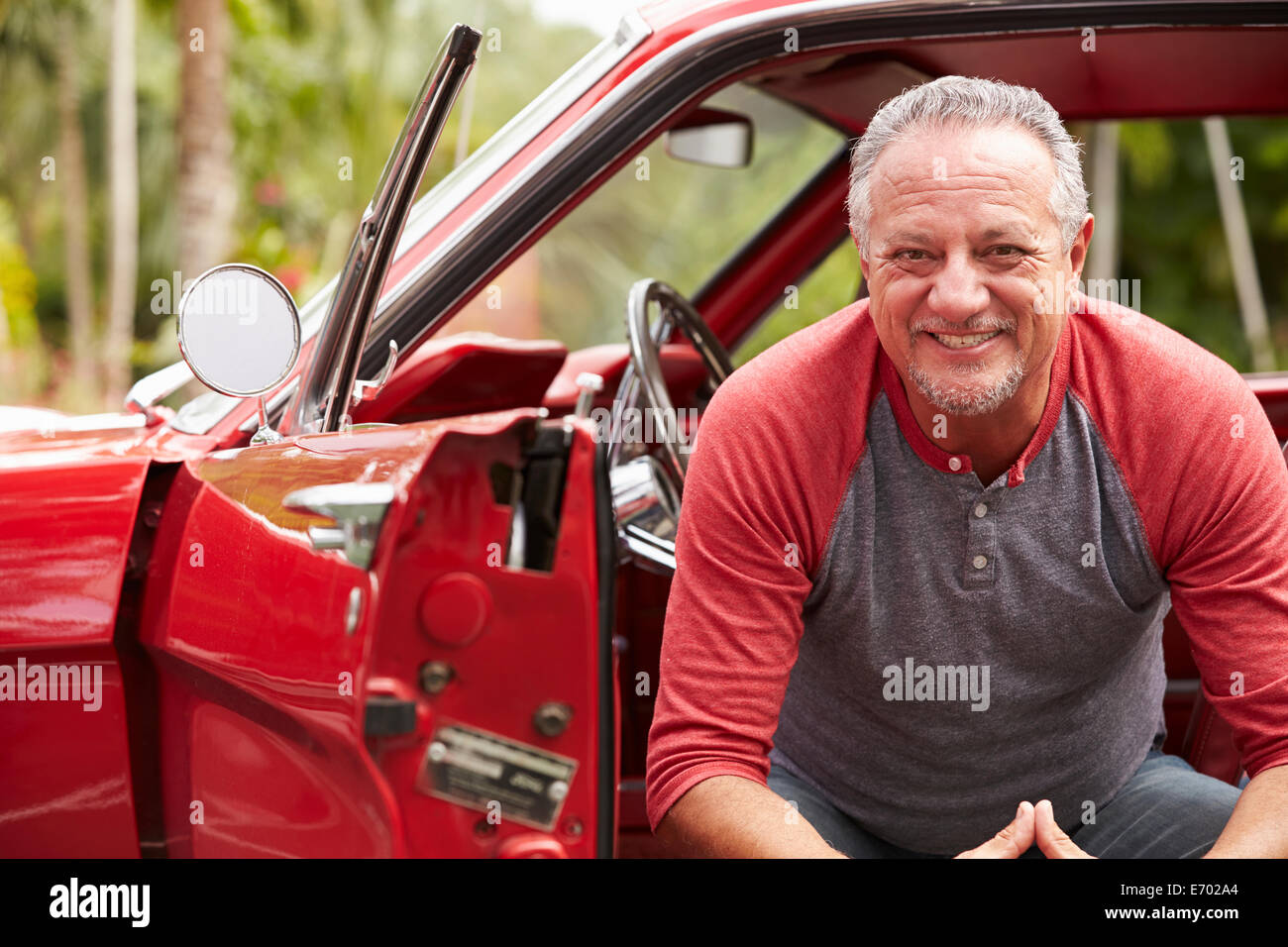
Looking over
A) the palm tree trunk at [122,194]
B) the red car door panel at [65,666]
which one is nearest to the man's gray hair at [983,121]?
the red car door panel at [65,666]

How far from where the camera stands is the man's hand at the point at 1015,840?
159 centimetres

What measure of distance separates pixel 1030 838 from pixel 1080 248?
0.77m

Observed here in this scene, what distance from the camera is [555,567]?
1268mm

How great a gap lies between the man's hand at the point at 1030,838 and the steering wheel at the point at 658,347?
2.56 feet

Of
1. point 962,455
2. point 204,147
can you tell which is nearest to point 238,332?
point 962,455

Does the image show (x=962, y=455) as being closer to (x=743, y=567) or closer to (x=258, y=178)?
(x=743, y=567)

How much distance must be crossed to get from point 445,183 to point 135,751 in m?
0.90

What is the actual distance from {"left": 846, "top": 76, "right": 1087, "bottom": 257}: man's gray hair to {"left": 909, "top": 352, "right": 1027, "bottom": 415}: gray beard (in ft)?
0.61

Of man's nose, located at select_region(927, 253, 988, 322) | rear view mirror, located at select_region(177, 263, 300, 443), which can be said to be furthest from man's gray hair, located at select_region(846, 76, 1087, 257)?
rear view mirror, located at select_region(177, 263, 300, 443)

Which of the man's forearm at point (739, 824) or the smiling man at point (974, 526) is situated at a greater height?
the smiling man at point (974, 526)

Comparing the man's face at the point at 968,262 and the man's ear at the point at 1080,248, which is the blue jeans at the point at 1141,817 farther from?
the man's ear at the point at 1080,248

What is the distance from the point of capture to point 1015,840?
1.59m
